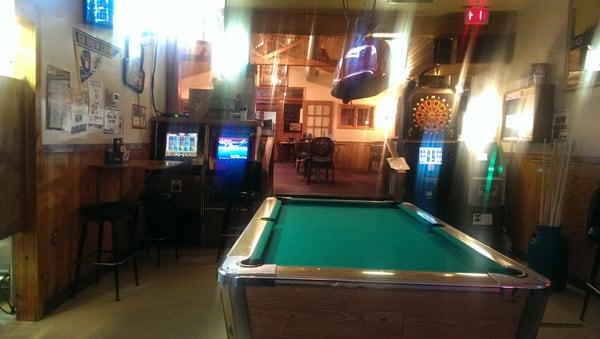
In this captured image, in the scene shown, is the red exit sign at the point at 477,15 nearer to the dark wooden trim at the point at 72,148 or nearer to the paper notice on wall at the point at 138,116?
the paper notice on wall at the point at 138,116

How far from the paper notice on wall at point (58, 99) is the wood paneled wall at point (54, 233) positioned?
24 cm

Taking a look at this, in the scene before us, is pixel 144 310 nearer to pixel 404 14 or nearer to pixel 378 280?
pixel 378 280

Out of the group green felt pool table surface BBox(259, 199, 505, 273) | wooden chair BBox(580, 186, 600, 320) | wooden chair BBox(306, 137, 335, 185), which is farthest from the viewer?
wooden chair BBox(306, 137, 335, 185)

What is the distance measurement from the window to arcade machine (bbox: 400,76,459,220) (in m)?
6.80

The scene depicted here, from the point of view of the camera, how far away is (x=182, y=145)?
4730 mm

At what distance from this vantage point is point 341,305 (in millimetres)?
1335

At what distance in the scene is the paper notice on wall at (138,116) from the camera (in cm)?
421

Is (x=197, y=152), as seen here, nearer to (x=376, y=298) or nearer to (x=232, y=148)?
(x=232, y=148)

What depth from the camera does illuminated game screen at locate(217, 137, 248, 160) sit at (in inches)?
189

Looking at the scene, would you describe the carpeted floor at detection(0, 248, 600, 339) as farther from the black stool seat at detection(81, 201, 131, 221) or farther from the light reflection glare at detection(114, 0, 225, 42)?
the light reflection glare at detection(114, 0, 225, 42)

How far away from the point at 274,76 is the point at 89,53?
9.04 metres

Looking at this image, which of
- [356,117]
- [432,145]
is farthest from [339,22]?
[356,117]

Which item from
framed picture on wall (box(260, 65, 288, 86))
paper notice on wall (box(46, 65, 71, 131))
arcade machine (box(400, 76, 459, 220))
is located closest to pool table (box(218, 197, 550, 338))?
paper notice on wall (box(46, 65, 71, 131))

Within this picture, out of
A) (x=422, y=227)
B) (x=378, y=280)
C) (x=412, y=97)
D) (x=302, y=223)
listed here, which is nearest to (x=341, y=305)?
(x=378, y=280)
